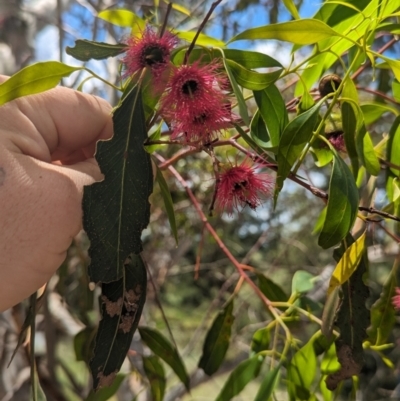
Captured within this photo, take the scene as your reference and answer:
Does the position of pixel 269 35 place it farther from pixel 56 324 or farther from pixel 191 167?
pixel 191 167

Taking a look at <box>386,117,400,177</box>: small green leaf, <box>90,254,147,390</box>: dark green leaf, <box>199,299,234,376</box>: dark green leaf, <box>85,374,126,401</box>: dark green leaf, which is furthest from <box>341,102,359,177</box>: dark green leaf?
<box>85,374,126,401</box>: dark green leaf

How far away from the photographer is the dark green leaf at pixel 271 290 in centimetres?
77

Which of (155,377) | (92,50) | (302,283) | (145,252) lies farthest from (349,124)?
(145,252)

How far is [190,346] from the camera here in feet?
5.40

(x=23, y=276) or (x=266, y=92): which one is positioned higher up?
(x=266, y=92)

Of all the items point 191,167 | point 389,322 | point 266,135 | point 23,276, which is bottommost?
point 191,167

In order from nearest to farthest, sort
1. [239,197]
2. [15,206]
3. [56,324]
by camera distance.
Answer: [15,206], [239,197], [56,324]

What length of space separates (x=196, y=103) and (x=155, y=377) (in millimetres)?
501

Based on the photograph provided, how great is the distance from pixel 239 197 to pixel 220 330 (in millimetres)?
333

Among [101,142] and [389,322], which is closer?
[101,142]

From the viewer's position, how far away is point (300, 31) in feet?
1.42

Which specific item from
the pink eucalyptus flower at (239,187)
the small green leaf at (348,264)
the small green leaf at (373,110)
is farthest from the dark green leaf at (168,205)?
the small green leaf at (373,110)

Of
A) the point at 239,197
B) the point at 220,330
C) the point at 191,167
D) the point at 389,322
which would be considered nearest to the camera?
the point at 239,197

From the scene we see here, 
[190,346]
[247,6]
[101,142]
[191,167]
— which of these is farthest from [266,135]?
[247,6]
